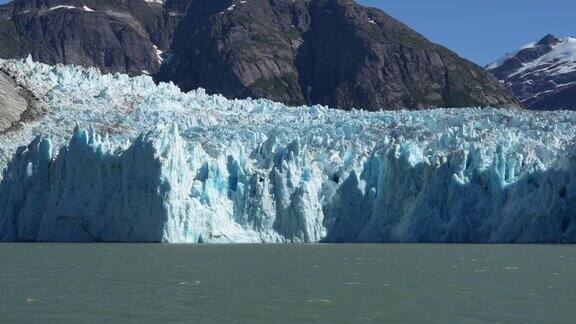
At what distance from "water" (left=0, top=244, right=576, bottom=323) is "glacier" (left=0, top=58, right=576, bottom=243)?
11.5m

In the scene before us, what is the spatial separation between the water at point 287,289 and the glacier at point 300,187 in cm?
1149

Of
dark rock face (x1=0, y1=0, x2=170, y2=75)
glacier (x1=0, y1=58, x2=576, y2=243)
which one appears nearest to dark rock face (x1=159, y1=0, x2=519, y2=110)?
dark rock face (x1=0, y1=0, x2=170, y2=75)

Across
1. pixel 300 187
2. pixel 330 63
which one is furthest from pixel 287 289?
pixel 330 63

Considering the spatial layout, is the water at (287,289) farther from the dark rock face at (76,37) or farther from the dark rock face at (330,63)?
the dark rock face at (76,37)

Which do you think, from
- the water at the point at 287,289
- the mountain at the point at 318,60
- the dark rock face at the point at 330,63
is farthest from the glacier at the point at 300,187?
the mountain at the point at 318,60

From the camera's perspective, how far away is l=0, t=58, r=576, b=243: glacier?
136 ft

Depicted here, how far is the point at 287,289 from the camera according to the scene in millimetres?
18672

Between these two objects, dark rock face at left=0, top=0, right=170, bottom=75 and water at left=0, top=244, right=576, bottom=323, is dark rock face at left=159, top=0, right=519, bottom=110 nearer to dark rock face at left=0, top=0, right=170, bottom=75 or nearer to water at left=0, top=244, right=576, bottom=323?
dark rock face at left=0, top=0, right=170, bottom=75

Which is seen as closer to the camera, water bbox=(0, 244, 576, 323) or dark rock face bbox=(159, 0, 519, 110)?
water bbox=(0, 244, 576, 323)

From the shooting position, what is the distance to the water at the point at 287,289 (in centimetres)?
1470

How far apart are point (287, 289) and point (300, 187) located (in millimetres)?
25720

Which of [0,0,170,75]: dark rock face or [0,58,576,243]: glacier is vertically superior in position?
[0,0,170,75]: dark rock face

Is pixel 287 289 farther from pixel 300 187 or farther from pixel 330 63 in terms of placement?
pixel 330 63

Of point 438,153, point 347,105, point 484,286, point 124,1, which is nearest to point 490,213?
point 438,153
